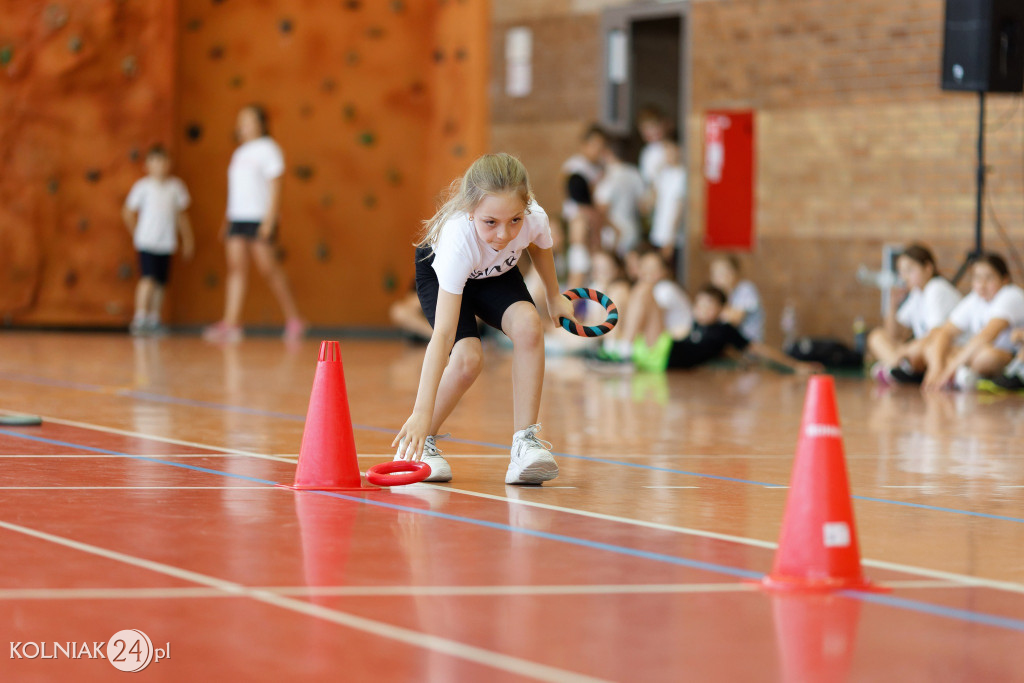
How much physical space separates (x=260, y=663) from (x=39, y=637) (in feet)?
1.36

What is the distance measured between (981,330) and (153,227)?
8.02 metres

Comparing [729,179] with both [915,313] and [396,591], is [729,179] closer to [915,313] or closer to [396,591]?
[915,313]

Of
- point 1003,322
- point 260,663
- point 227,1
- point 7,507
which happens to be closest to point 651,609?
point 260,663

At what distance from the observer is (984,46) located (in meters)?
8.76

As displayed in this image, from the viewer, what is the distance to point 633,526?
3.51 metres

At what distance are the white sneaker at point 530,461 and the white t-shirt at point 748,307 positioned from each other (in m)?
6.58

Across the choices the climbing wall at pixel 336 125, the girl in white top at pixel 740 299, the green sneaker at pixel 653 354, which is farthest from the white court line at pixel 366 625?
the climbing wall at pixel 336 125

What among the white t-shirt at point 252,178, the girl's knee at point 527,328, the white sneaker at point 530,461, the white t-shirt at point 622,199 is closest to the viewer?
the white sneaker at point 530,461

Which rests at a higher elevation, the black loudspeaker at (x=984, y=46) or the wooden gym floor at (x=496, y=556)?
the black loudspeaker at (x=984, y=46)

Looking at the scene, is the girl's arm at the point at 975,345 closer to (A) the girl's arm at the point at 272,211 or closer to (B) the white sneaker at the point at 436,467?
(B) the white sneaker at the point at 436,467

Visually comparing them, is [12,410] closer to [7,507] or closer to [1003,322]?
[7,507]

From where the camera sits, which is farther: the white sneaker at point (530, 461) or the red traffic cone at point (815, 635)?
the white sneaker at point (530, 461)

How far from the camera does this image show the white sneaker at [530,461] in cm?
411

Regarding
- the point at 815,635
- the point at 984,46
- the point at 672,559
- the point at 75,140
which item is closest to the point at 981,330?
the point at 984,46
